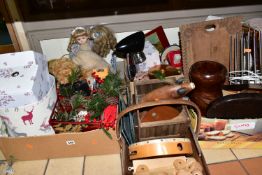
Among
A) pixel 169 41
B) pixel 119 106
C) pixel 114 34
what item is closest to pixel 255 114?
pixel 119 106

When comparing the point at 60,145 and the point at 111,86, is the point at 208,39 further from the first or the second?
the point at 60,145

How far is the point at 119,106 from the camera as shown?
3.26 feet

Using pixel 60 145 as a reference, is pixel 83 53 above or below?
above

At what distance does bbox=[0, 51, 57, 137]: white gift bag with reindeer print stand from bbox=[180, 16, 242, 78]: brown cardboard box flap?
0.59m

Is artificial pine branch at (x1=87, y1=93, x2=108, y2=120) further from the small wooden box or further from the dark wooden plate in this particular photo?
the dark wooden plate

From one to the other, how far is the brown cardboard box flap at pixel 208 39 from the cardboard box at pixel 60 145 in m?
0.47

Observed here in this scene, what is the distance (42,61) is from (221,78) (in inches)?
27.3

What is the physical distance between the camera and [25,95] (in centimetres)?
83

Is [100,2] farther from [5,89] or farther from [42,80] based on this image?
[5,89]

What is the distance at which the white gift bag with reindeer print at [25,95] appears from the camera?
839mm

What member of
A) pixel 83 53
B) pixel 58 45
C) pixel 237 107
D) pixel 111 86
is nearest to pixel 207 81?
pixel 237 107

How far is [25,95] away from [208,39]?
778 millimetres

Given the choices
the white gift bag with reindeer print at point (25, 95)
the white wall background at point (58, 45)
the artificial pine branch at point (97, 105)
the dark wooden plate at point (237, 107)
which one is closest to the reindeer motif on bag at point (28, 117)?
the white gift bag with reindeer print at point (25, 95)

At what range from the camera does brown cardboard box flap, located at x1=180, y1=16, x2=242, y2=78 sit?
1.06 meters
